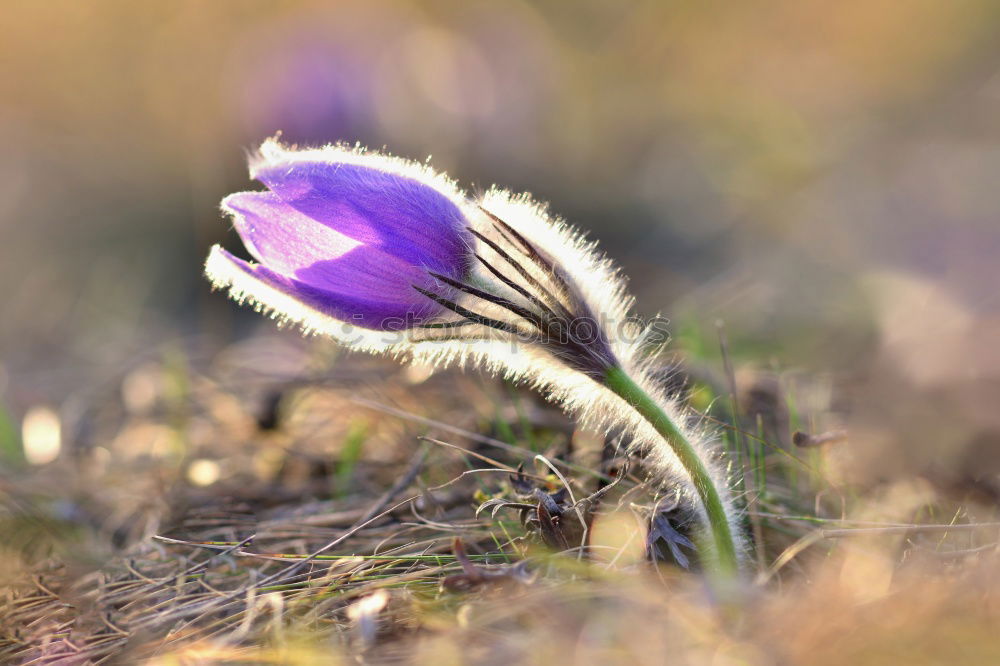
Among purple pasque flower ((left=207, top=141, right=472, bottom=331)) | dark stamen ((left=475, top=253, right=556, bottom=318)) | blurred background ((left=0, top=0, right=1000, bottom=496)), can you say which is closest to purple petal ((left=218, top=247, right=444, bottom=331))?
purple pasque flower ((left=207, top=141, right=472, bottom=331))

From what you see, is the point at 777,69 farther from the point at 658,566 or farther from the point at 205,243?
the point at 658,566

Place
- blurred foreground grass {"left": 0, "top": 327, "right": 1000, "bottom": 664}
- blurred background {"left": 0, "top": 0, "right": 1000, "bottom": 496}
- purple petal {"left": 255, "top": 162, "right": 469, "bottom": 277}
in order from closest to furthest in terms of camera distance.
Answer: blurred foreground grass {"left": 0, "top": 327, "right": 1000, "bottom": 664} < purple petal {"left": 255, "top": 162, "right": 469, "bottom": 277} < blurred background {"left": 0, "top": 0, "right": 1000, "bottom": 496}

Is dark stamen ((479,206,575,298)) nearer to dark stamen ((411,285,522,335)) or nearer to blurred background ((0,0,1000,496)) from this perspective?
dark stamen ((411,285,522,335))

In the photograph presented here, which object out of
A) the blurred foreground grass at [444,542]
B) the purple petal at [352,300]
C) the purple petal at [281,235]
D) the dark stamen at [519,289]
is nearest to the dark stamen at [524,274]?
the dark stamen at [519,289]

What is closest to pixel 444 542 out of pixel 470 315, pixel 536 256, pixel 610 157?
pixel 470 315

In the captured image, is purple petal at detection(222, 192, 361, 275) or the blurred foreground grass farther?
purple petal at detection(222, 192, 361, 275)

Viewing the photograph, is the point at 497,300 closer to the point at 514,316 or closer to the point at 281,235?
the point at 514,316

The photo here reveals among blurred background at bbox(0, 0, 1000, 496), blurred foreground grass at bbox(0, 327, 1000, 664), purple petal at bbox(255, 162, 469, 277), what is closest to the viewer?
blurred foreground grass at bbox(0, 327, 1000, 664)

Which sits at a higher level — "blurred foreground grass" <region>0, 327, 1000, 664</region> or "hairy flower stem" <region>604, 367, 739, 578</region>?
"hairy flower stem" <region>604, 367, 739, 578</region>

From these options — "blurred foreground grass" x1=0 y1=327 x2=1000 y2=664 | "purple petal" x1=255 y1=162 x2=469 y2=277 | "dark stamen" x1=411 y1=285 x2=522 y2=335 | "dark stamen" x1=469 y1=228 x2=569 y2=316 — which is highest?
"purple petal" x1=255 y1=162 x2=469 y2=277
